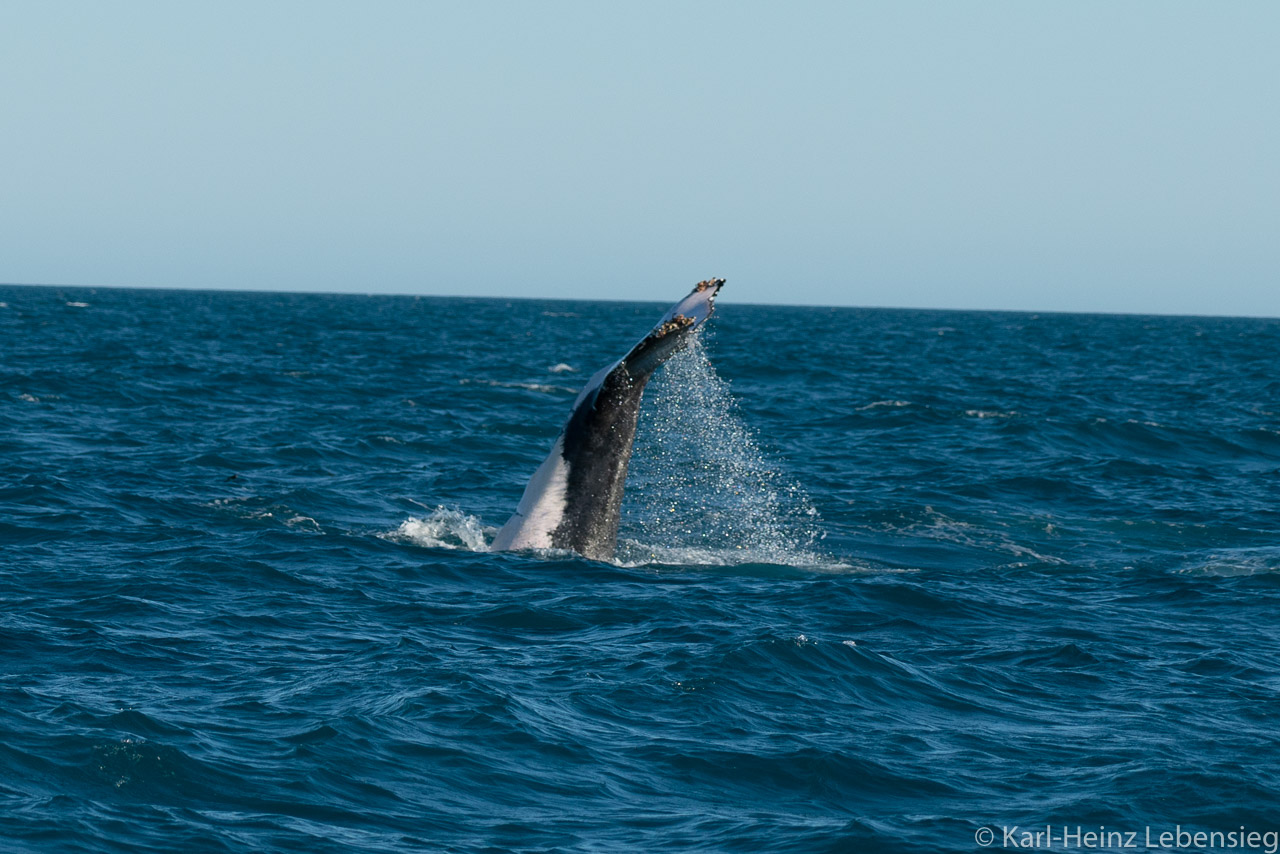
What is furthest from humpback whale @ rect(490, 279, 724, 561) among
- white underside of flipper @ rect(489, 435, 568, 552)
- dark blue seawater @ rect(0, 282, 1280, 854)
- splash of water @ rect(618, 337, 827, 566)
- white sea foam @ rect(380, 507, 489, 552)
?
white sea foam @ rect(380, 507, 489, 552)

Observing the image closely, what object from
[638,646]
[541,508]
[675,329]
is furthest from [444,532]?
[675,329]

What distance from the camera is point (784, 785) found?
9.52 m

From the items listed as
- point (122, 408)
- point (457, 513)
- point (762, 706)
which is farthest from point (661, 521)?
point (122, 408)

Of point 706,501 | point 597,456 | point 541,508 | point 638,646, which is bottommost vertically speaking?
point 638,646

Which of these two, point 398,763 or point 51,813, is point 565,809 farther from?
point 51,813

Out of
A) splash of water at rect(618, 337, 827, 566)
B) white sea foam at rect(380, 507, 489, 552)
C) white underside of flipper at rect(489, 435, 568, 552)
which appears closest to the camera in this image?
white underside of flipper at rect(489, 435, 568, 552)

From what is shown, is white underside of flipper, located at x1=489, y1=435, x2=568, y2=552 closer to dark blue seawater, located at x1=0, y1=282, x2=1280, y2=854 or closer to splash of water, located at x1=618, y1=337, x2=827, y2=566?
dark blue seawater, located at x1=0, y1=282, x2=1280, y2=854

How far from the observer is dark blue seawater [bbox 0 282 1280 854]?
9.01m

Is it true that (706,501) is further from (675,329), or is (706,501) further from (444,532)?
(675,329)

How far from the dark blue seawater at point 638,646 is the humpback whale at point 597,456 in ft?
1.18

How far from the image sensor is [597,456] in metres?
14.3

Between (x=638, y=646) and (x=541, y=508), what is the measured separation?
2911 millimetres

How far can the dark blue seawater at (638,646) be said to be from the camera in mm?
9008

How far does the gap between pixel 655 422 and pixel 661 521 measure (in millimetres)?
12597
